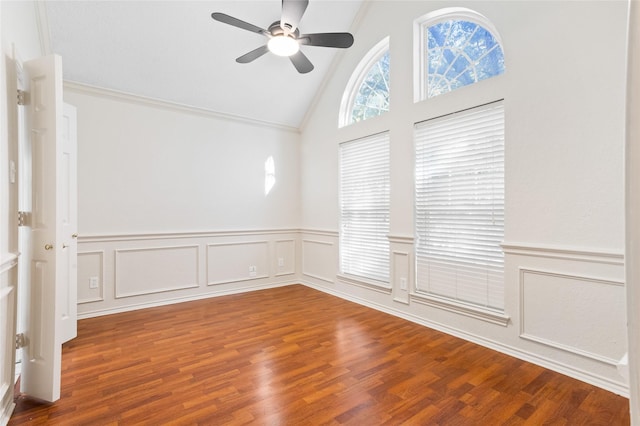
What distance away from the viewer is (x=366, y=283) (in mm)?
3975

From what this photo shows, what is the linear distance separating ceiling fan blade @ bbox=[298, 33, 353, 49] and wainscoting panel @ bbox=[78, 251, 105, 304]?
10.5 feet

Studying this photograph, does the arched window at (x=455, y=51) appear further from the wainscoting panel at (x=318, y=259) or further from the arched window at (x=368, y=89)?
the wainscoting panel at (x=318, y=259)

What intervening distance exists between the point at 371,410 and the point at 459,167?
2.18m

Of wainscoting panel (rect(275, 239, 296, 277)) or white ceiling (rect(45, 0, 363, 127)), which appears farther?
wainscoting panel (rect(275, 239, 296, 277))

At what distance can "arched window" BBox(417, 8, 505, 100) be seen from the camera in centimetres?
288

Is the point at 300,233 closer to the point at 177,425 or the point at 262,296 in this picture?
the point at 262,296

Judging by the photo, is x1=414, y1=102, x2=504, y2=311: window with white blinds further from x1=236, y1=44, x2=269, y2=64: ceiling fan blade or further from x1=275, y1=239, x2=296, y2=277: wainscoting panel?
x1=275, y1=239, x2=296, y2=277: wainscoting panel

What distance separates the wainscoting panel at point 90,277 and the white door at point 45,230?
1.74m

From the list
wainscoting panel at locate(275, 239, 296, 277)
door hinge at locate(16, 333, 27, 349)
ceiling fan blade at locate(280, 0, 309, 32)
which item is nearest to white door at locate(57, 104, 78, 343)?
door hinge at locate(16, 333, 27, 349)

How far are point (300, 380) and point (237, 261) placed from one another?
2.66m

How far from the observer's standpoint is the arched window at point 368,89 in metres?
3.93

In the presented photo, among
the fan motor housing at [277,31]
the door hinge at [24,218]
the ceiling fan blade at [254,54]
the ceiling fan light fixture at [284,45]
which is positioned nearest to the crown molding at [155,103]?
the ceiling fan blade at [254,54]

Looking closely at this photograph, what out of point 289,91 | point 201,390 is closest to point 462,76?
point 289,91

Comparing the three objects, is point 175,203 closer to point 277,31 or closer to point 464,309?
point 277,31
